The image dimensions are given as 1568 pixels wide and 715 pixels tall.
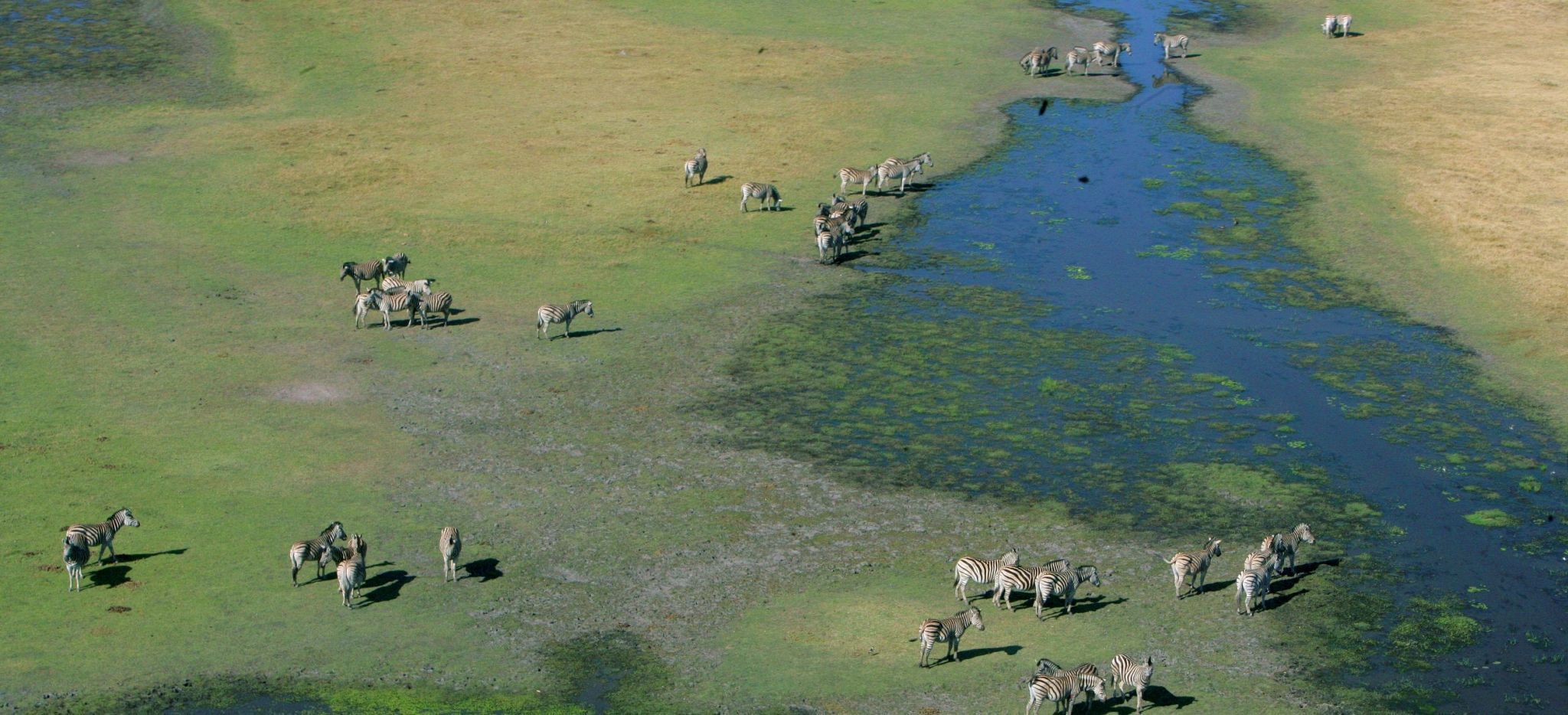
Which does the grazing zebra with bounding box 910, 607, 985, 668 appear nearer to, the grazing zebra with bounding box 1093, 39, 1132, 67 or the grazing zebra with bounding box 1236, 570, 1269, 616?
the grazing zebra with bounding box 1236, 570, 1269, 616

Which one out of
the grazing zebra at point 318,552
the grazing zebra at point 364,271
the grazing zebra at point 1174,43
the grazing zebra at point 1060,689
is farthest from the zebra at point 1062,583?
the grazing zebra at point 1174,43

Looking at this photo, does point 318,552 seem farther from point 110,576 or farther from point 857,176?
point 857,176

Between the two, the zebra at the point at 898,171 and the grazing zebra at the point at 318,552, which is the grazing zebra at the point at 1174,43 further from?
the grazing zebra at the point at 318,552

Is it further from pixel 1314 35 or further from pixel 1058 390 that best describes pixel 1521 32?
pixel 1058 390

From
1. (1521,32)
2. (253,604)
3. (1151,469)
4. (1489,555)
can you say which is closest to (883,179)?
(1151,469)

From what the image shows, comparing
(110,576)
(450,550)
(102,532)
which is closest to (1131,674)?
(450,550)
